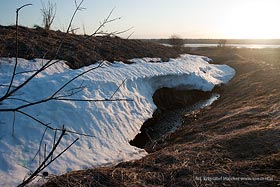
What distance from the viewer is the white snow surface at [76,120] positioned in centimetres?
566

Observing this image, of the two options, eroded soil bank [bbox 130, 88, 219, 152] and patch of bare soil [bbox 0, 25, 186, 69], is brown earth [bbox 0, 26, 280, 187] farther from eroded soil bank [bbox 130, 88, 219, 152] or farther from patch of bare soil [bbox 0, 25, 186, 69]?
patch of bare soil [bbox 0, 25, 186, 69]

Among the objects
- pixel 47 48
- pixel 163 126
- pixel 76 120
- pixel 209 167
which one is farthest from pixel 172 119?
pixel 209 167

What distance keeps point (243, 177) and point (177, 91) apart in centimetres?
959

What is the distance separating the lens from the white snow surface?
566cm

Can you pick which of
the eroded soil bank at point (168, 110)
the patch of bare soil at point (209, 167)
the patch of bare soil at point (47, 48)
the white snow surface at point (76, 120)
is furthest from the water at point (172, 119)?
the patch of bare soil at point (47, 48)

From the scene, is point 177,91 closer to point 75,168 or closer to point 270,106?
point 270,106

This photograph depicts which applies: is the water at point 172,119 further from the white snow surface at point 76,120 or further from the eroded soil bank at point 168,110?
the white snow surface at point 76,120

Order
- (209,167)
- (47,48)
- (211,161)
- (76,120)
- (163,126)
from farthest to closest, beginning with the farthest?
(47,48), (163,126), (76,120), (211,161), (209,167)

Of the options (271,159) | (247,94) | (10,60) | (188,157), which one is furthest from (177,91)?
(271,159)

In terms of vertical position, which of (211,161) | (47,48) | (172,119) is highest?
(47,48)

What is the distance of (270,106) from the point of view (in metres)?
8.45

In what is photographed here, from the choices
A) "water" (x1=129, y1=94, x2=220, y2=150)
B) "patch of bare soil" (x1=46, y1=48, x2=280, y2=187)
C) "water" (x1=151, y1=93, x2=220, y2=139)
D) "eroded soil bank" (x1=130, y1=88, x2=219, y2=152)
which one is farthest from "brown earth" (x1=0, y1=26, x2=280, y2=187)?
"water" (x1=151, y1=93, x2=220, y2=139)

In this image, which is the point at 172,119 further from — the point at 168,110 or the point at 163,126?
the point at 168,110

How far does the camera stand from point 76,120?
7230 millimetres
